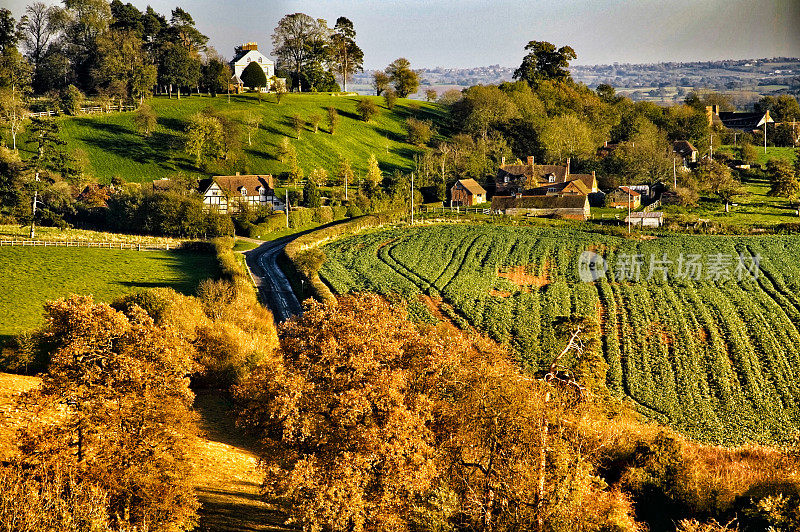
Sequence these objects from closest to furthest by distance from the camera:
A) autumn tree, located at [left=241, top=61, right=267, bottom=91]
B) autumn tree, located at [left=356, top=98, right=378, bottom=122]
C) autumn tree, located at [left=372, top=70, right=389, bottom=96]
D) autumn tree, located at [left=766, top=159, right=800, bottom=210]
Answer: autumn tree, located at [left=766, top=159, right=800, bottom=210] < autumn tree, located at [left=356, top=98, right=378, bottom=122] < autumn tree, located at [left=241, top=61, right=267, bottom=91] < autumn tree, located at [left=372, top=70, right=389, bottom=96]

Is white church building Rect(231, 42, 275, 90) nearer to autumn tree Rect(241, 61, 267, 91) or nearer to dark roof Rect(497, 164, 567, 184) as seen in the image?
autumn tree Rect(241, 61, 267, 91)

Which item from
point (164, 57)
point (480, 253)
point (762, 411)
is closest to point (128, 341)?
point (762, 411)

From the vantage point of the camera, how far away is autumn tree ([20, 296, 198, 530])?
17.4 meters

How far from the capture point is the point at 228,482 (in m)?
22.3

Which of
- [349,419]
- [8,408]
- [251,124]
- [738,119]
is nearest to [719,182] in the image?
[251,124]

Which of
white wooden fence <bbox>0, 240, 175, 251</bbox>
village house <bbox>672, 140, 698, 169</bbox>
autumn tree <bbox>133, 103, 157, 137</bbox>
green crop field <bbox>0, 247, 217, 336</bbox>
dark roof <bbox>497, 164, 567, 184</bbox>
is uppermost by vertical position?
Answer: autumn tree <bbox>133, 103, 157, 137</bbox>

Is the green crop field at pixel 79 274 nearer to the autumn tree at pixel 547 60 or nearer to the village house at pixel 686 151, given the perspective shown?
the village house at pixel 686 151

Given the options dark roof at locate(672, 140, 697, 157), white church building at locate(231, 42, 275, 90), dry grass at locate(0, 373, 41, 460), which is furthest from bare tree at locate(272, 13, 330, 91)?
dry grass at locate(0, 373, 41, 460)

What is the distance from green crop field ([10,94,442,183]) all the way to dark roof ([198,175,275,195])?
288 inches

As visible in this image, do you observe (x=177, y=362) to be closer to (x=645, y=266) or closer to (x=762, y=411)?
(x=762, y=411)

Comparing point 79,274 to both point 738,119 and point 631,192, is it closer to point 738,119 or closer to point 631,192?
point 631,192

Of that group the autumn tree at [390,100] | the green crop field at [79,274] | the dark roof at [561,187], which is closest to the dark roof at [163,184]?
the green crop field at [79,274]

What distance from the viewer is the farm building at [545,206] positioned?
78.5m

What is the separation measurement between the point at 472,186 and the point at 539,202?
1114 centimetres
